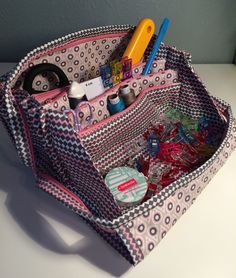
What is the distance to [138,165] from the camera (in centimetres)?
48

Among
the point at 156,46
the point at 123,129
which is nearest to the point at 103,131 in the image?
the point at 123,129

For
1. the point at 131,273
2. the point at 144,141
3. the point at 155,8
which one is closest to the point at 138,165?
the point at 144,141

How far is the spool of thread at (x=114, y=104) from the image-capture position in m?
0.45

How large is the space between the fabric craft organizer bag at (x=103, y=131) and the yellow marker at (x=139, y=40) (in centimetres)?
2

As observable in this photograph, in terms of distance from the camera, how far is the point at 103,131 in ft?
1.40

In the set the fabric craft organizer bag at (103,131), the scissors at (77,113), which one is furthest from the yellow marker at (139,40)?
the scissors at (77,113)

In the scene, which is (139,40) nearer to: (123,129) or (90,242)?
(123,129)

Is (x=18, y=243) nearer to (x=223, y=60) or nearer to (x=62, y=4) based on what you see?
(x=62, y=4)

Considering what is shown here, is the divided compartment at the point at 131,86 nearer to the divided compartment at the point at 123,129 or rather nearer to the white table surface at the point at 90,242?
the divided compartment at the point at 123,129

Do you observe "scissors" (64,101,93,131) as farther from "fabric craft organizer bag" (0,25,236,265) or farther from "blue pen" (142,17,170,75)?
"blue pen" (142,17,170,75)

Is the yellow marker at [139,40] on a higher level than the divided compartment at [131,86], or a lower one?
higher

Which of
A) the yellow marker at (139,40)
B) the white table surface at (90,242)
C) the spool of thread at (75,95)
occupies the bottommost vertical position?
the white table surface at (90,242)

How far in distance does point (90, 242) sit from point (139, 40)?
0.31m

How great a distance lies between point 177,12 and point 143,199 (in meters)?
0.45
